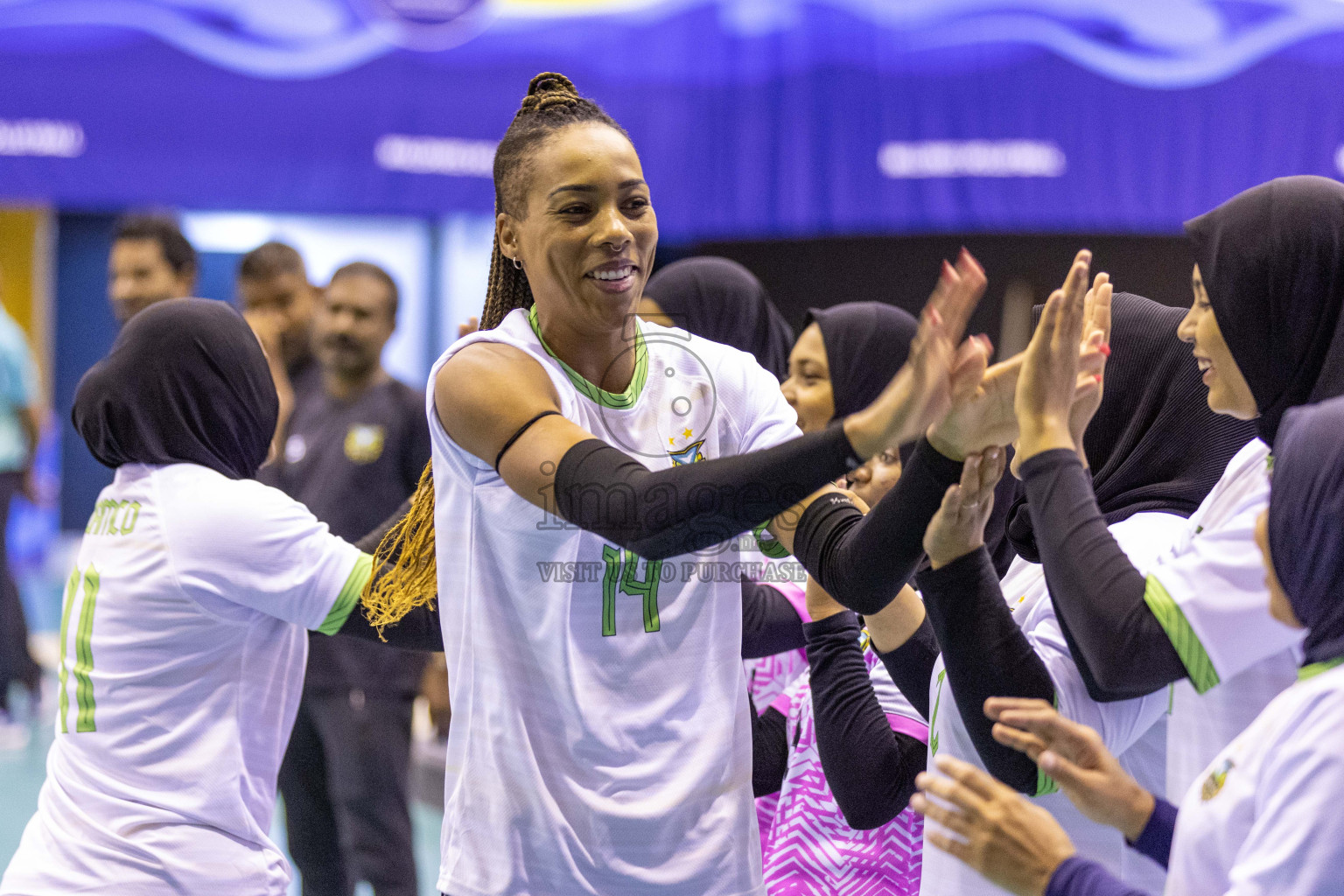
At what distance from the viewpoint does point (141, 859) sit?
77.0 inches

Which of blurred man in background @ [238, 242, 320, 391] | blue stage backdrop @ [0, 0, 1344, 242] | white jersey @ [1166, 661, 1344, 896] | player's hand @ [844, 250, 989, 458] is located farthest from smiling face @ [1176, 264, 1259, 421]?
blue stage backdrop @ [0, 0, 1344, 242]

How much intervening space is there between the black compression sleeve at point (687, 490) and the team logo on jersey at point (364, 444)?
2.47m

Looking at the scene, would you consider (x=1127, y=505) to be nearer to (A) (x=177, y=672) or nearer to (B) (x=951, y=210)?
(A) (x=177, y=672)

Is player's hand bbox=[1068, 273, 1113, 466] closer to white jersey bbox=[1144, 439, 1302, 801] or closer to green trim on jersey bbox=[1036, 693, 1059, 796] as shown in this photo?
white jersey bbox=[1144, 439, 1302, 801]

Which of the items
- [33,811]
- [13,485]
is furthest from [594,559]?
[13,485]

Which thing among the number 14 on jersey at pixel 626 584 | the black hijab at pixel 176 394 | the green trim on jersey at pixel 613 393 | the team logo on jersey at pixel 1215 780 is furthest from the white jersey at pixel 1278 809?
the black hijab at pixel 176 394

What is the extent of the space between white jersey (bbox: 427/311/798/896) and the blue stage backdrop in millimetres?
5393

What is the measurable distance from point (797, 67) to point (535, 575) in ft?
19.5

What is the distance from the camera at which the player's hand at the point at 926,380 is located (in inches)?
52.6

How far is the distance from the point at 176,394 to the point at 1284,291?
1680mm

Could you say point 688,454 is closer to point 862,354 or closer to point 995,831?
point 995,831

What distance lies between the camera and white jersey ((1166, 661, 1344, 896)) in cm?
111

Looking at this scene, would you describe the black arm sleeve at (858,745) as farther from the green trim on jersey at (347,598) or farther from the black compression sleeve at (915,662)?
the green trim on jersey at (347,598)

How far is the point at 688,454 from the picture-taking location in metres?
1.68
